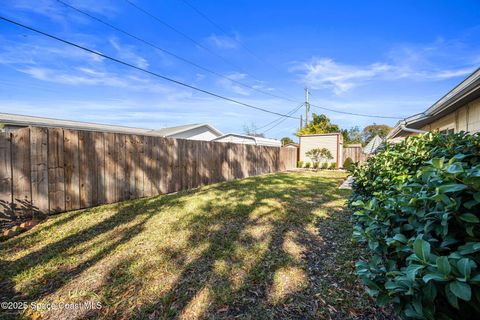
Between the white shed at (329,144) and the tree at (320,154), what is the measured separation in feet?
1.31

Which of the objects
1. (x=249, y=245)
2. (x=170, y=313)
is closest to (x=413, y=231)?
(x=170, y=313)

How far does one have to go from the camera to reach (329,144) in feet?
57.1

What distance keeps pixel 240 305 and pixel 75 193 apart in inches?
171

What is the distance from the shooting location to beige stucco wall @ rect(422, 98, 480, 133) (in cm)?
349

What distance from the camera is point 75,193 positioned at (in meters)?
4.59

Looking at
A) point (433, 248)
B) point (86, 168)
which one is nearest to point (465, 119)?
point (433, 248)

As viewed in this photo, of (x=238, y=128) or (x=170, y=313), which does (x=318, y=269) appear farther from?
(x=238, y=128)

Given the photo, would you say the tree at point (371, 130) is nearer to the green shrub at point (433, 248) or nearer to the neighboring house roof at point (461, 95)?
A: the neighboring house roof at point (461, 95)

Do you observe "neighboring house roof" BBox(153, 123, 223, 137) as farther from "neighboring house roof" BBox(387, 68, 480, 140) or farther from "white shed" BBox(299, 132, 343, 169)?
"neighboring house roof" BBox(387, 68, 480, 140)

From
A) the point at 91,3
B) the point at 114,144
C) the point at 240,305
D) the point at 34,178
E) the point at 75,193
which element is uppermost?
the point at 91,3

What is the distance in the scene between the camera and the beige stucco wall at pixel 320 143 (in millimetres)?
17250

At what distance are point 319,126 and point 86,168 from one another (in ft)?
78.6

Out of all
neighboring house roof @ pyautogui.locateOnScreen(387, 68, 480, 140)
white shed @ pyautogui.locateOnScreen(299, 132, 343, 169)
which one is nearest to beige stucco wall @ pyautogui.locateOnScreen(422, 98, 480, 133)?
neighboring house roof @ pyautogui.locateOnScreen(387, 68, 480, 140)

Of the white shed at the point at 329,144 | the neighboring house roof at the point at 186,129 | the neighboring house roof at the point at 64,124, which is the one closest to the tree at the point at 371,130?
the white shed at the point at 329,144
